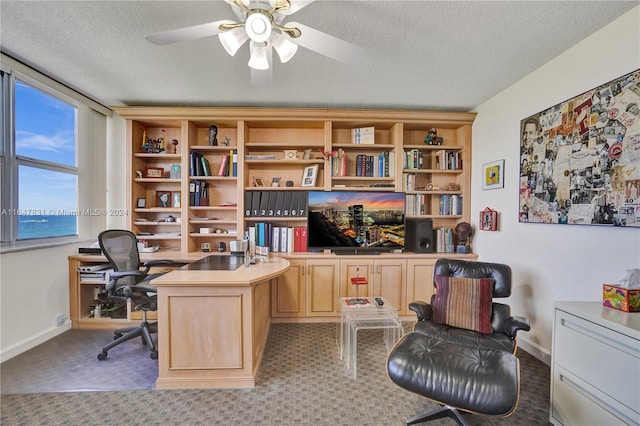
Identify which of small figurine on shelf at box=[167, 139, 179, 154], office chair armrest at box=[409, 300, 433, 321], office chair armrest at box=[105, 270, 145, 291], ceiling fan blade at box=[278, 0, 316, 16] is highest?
ceiling fan blade at box=[278, 0, 316, 16]

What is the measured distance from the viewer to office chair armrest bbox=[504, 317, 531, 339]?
1686 millimetres

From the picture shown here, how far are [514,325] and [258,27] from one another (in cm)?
237

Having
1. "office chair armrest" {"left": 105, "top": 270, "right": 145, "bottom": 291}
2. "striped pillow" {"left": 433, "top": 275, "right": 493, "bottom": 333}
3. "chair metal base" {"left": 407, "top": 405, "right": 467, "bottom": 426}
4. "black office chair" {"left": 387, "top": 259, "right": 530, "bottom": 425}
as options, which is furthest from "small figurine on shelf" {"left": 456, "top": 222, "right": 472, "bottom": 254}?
"office chair armrest" {"left": 105, "top": 270, "right": 145, "bottom": 291}

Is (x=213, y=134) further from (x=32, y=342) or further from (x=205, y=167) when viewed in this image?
(x=32, y=342)

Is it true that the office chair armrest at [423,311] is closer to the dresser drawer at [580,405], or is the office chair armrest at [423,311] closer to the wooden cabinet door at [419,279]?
the dresser drawer at [580,405]

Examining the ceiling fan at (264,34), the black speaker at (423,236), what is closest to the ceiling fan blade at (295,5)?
the ceiling fan at (264,34)

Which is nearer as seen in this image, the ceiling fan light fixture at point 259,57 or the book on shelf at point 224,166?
the ceiling fan light fixture at point 259,57

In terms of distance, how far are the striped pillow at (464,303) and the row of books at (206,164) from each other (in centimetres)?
255

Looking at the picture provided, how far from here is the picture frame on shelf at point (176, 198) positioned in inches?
129

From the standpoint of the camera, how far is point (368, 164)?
3.19m

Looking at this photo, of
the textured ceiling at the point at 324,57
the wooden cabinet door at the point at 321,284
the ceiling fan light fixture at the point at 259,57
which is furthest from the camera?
the wooden cabinet door at the point at 321,284

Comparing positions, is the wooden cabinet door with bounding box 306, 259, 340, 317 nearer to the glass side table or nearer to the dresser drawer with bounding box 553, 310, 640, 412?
the glass side table

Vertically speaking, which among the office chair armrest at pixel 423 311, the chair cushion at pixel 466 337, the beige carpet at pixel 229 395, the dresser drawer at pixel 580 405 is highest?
the office chair armrest at pixel 423 311

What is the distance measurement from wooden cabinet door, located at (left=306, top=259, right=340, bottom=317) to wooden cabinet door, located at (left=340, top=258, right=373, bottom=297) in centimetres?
6
